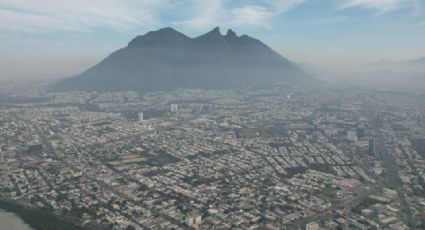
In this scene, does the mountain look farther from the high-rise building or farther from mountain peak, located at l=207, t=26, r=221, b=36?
the high-rise building

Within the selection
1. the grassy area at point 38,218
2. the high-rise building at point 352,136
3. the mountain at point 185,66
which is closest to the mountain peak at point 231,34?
the mountain at point 185,66

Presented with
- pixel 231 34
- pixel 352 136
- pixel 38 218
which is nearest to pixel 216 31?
pixel 231 34

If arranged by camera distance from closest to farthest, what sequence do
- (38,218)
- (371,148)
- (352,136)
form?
(38,218), (371,148), (352,136)

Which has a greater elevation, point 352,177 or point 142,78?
point 142,78

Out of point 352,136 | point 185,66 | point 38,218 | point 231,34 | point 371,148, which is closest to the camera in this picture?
point 38,218

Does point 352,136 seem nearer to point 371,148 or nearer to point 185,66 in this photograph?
point 371,148

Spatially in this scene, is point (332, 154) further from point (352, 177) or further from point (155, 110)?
point (155, 110)

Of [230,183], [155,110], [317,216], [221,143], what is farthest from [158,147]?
[155,110]

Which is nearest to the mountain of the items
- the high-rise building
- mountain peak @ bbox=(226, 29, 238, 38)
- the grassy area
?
mountain peak @ bbox=(226, 29, 238, 38)
